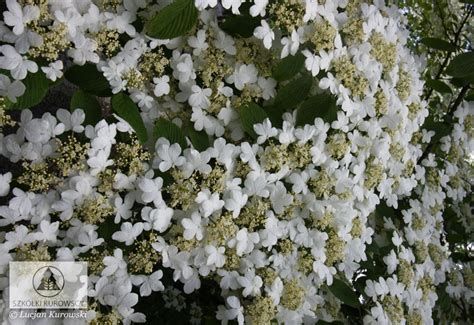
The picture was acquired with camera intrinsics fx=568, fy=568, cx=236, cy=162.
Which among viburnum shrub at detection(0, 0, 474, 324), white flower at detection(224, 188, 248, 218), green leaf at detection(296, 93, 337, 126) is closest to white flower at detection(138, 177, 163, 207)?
viburnum shrub at detection(0, 0, 474, 324)

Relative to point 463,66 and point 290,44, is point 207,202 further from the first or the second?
point 463,66

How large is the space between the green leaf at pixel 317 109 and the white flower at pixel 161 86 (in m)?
0.28

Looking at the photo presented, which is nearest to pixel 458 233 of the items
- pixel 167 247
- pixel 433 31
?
pixel 433 31

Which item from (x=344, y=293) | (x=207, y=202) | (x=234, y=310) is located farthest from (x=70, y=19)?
(x=344, y=293)

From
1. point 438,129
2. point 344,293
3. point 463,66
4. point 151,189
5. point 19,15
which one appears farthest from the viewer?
point 438,129

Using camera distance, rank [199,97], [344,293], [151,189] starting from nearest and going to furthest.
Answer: [151,189] < [199,97] < [344,293]

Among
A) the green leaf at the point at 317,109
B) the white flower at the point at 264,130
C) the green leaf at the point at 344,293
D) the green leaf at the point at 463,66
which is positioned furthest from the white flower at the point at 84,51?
the green leaf at the point at 463,66

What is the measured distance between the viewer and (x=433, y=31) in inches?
83.2

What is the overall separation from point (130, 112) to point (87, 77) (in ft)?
0.30

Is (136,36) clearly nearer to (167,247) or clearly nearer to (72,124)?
(72,124)

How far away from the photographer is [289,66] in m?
1.08

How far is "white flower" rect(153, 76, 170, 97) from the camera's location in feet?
3.31

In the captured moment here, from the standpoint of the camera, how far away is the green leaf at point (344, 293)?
1.27 meters

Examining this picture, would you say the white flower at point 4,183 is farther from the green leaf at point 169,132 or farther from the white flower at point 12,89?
the green leaf at point 169,132
